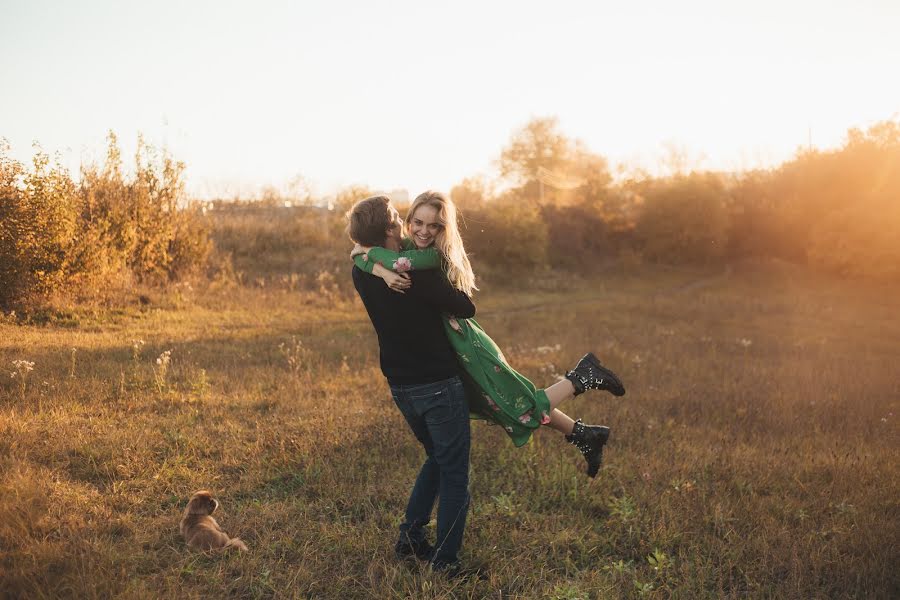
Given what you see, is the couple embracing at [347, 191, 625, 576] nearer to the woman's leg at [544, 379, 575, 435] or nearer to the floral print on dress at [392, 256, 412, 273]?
the floral print on dress at [392, 256, 412, 273]

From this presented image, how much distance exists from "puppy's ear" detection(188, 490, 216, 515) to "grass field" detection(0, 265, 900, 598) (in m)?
0.21

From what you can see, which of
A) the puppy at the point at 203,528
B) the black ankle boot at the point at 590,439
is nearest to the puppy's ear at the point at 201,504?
the puppy at the point at 203,528

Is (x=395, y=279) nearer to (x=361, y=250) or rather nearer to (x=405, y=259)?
(x=405, y=259)

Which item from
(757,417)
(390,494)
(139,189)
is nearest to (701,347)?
(757,417)

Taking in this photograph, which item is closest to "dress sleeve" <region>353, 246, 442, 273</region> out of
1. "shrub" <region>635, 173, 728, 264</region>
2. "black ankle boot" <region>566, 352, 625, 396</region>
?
"black ankle boot" <region>566, 352, 625, 396</region>

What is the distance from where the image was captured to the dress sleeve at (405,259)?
3219 millimetres

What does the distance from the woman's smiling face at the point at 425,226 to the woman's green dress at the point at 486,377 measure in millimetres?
81

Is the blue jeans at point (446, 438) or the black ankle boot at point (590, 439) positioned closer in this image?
the blue jeans at point (446, 438)

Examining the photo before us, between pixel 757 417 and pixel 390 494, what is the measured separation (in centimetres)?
576

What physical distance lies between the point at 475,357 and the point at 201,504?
7.56 feet

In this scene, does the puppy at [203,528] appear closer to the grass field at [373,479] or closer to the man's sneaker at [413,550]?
the grass field at [373,479]

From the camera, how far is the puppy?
3.91m

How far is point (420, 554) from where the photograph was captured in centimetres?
396

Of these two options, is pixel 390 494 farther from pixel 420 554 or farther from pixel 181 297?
pixel 181 297
